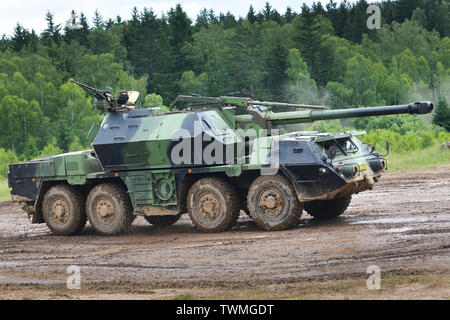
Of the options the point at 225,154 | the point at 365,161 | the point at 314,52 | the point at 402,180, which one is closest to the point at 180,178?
the point at 225,154

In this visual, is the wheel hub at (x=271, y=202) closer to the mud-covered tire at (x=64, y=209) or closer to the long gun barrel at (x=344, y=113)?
the long gun barrel at (x=344, y=113)

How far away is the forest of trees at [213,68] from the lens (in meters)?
57.7

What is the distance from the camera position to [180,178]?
15.3 meters

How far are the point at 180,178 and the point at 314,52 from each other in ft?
192

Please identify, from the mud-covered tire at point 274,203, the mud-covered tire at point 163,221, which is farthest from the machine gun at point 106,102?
the mud-covered tire at point 274,203

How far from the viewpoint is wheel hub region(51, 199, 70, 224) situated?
658 inches

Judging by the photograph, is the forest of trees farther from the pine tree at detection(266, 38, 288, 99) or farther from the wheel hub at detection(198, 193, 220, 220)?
the wheel hub at detection(198, 193, 220, 220)

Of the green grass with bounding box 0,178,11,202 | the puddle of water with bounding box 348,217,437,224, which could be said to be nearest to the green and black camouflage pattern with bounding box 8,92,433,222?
the puddle of water with bounding box 348,217,437,224

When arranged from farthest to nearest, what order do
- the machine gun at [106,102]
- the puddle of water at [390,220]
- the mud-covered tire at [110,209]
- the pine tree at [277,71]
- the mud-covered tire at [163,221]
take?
the pine tree at [277,71] → the mud-covered tire at [163,221] → the machine gun at [106,102] → the mud-covered tire at [110,209] → the puddle of water at [390,220]

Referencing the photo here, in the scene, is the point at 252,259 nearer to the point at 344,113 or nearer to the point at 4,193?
the point at 344,113

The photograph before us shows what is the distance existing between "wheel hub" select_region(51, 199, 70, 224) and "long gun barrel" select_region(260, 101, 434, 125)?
15.5ft

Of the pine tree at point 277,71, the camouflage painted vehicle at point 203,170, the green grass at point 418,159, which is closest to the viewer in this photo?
the camouflage painted vehicle at point 203,170

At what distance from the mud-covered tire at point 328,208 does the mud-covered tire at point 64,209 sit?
4.92m
